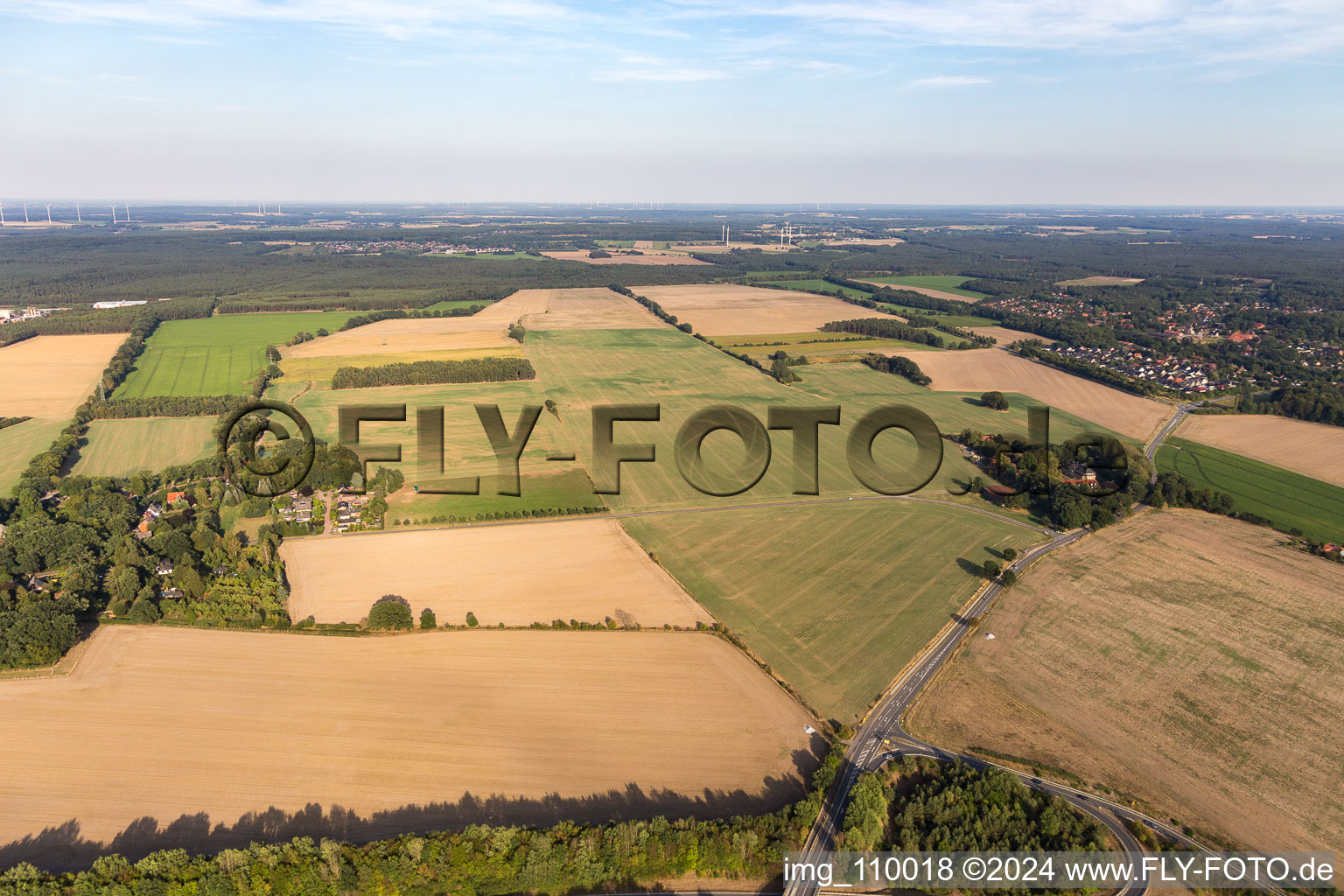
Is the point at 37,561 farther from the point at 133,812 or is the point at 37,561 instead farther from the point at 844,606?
the point at 844,606

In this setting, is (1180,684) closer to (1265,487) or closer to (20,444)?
(1265,487)

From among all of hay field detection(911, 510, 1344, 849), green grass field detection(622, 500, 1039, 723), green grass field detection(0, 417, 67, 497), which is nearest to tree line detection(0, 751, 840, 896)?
green grass field detection(622, 500, 1039, 723)

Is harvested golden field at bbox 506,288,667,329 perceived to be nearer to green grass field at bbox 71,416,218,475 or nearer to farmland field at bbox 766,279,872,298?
farmland field at bbox 766,279,872,298

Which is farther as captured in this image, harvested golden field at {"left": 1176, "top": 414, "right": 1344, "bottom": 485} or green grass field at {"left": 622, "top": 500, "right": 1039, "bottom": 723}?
harvested golden field at {"left": 1176, "top": 414, "right": 1344, "bottom": 485}

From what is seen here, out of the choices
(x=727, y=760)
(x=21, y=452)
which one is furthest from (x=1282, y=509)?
(x=21, y=452)

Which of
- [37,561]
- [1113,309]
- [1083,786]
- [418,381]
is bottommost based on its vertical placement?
[1083,786]

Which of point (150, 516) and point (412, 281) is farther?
point (412, 281)

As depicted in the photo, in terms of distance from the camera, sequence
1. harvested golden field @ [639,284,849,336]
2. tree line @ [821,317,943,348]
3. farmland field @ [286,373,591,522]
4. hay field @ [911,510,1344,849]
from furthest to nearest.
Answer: harvested golden field @ [639,284,849,336] → tree line @ [821,317,943,348] → farmland field @ [286,373,591,522] → hay field @ [911,510,1344,849]
